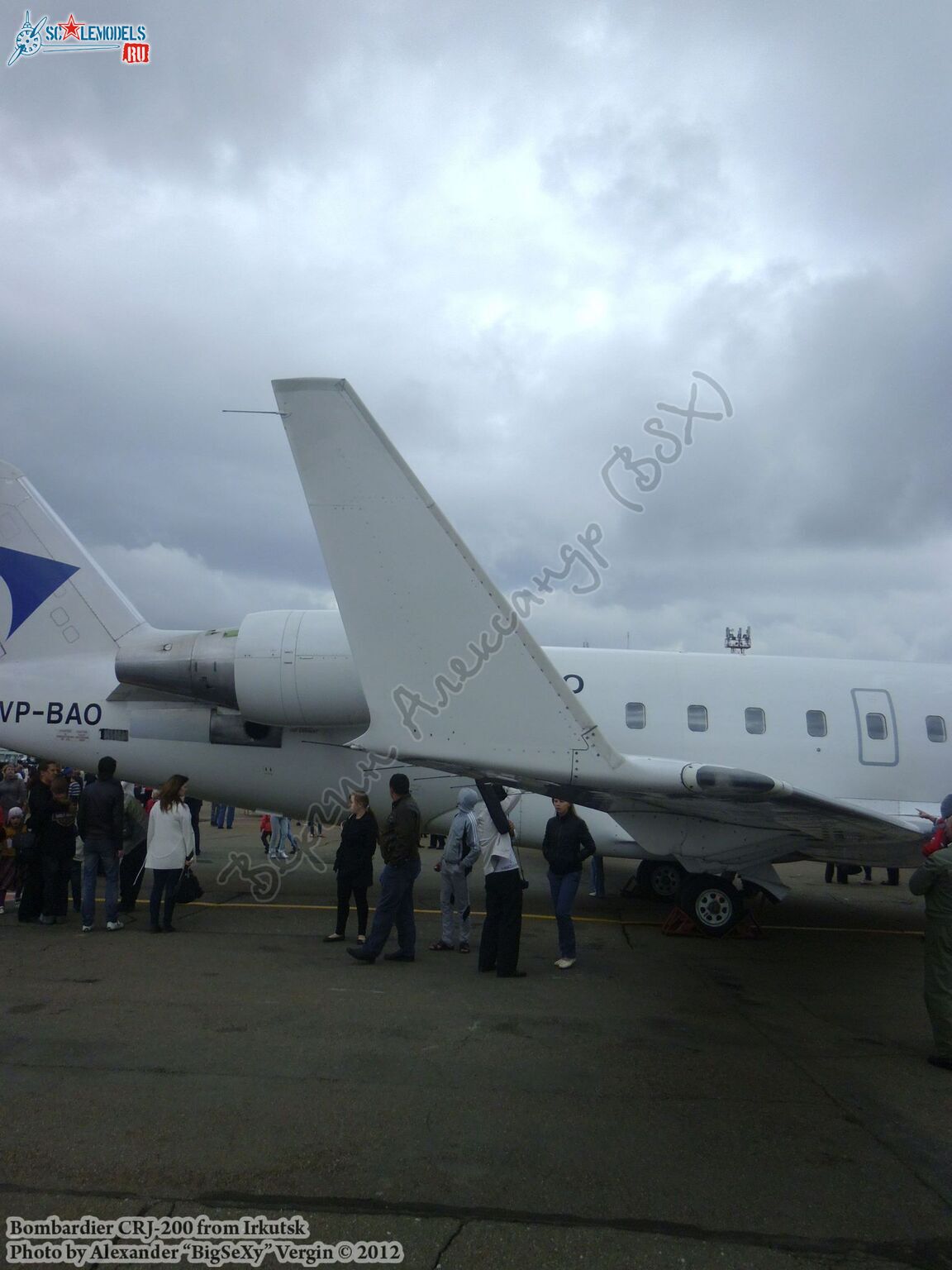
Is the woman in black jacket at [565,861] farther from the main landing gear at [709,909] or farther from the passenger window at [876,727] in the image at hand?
the passenger window at [876,727]

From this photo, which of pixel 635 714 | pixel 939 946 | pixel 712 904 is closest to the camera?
pixel 939 946

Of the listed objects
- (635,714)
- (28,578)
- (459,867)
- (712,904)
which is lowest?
(712,904)

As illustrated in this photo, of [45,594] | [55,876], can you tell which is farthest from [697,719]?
[45,594]

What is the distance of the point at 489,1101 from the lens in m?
4.77

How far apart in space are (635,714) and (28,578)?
9031 mm

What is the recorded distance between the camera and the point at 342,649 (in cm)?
1031

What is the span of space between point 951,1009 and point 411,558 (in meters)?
5.31

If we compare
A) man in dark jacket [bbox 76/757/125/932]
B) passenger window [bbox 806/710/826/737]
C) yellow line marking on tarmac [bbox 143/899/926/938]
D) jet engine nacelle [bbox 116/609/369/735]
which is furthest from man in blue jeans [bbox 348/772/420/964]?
passenger window [bbox 806/710/826/737]

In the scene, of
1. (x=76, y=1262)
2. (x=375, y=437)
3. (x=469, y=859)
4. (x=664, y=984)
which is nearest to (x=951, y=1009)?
(x=664, y=984)

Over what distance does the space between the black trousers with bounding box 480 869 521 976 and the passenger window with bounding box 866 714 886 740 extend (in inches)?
249

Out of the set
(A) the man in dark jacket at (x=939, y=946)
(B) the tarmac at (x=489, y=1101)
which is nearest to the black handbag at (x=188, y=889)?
(B) the tarmac at (x=489, y=1101)

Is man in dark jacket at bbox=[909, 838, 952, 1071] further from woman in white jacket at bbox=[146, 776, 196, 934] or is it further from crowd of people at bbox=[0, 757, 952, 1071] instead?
woman in white jacket at bbox=[146, 776, 196, 934]

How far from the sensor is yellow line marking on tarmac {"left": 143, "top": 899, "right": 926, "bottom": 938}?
35.0ft
